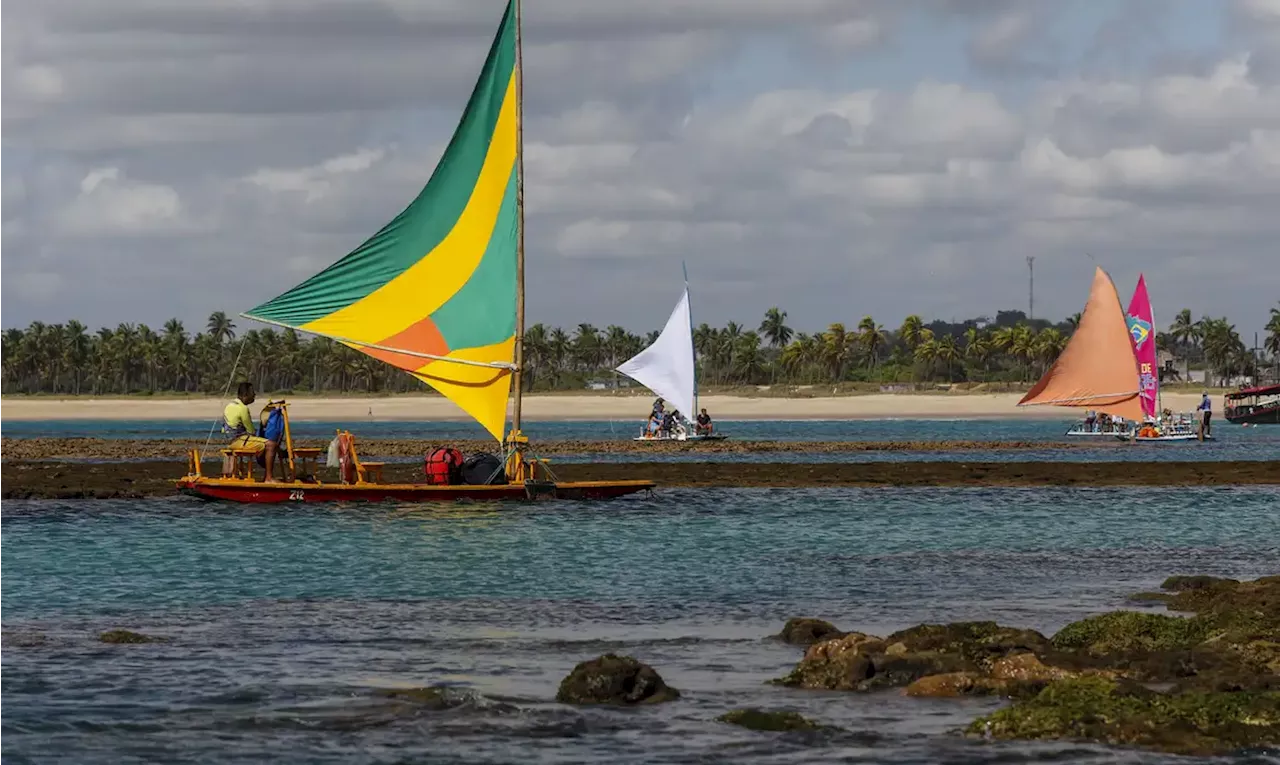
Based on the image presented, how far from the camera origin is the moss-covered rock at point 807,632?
2097cm

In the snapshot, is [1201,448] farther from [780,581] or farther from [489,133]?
[780,581]

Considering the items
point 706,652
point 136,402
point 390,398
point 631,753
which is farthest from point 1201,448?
point 136,402

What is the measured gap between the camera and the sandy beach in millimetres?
149875

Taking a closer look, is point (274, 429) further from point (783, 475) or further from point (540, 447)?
point (540, 447)

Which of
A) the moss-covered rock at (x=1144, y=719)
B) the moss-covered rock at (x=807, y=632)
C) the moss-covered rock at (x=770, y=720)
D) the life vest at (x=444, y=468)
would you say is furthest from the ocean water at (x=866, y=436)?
the moss-covered rock at (x=1144, y=719)

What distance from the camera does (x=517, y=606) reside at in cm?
2538

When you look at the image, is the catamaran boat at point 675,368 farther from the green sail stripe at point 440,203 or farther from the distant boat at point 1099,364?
the green sail stripe at point 440,203

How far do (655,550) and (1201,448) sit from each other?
56.6m

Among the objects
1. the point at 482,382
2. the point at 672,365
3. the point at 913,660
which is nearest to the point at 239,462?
the point at 482,382

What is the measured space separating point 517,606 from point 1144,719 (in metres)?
11.9

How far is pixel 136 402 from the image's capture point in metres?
194

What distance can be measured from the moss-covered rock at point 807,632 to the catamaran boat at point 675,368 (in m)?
64.2

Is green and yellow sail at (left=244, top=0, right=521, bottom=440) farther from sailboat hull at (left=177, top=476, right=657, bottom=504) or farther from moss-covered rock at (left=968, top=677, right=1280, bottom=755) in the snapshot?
moss-covered rock at (left=968, top=677, right=1280, bottom=755)

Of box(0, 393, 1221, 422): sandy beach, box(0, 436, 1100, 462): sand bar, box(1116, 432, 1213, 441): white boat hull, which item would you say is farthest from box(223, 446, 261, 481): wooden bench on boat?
box(0, 393, 1221, 422): sandy beach
